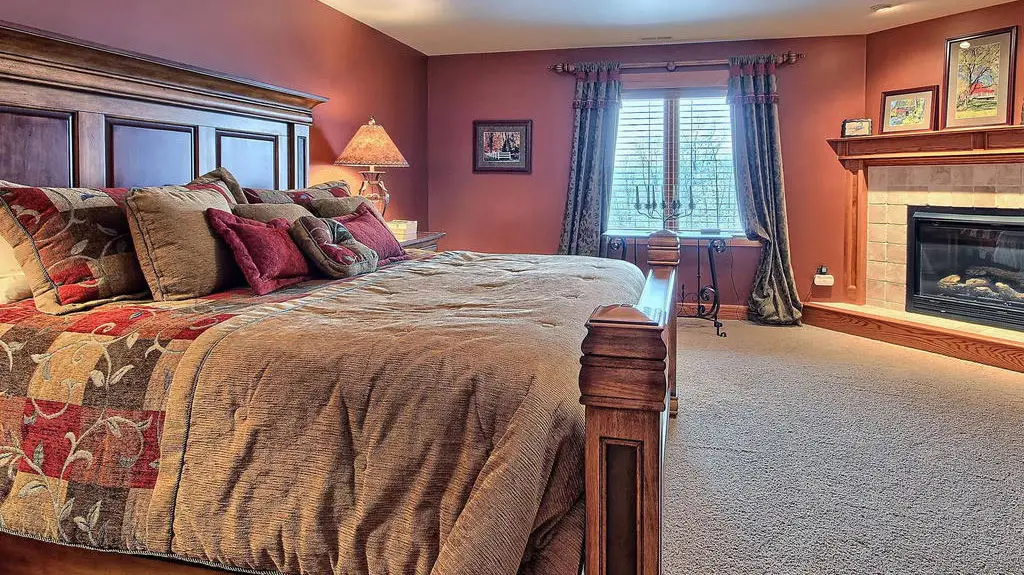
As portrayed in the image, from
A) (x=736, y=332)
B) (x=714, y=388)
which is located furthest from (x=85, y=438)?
(x=736, y=332)

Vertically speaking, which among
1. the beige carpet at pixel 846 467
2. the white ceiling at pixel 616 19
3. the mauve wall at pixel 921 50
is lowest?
the beige carpet at pixel 846 467

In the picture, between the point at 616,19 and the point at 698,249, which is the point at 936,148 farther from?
the point at 616,19

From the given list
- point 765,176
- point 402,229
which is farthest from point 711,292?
point 402,229

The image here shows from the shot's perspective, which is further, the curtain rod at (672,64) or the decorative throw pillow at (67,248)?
the curtain rod at (672,64)

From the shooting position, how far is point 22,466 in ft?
5.55

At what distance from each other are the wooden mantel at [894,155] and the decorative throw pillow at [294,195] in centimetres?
407

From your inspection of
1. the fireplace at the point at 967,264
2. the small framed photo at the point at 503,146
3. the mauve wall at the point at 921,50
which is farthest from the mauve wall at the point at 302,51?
the fireplace at the point at 967,264

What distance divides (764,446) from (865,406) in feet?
2.96

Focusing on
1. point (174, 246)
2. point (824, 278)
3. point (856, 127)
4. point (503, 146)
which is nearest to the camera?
point (174, 246)

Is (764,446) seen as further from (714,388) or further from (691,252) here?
(691,252)

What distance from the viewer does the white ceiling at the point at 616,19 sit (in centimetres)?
482

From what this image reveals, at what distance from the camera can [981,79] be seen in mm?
4934

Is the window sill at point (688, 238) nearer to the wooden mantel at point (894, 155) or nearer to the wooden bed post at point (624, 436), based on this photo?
the wooden mantel at point (894, 155)

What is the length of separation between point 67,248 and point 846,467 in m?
2.88
